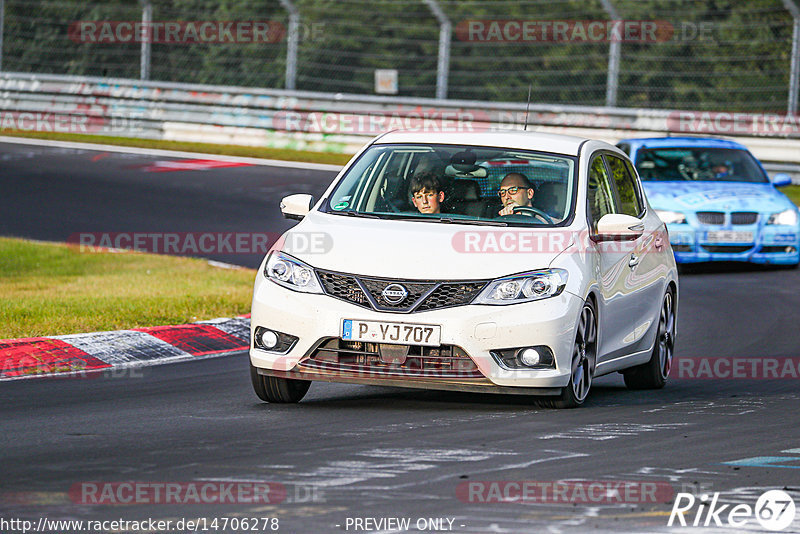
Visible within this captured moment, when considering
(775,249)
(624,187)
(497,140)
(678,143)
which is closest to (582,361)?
(497,140)

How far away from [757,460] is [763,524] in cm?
133

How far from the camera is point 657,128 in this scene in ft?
84.2

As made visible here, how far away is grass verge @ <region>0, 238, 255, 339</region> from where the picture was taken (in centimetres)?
1129

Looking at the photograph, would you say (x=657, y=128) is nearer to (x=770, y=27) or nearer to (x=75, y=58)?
(x=770, y=27)

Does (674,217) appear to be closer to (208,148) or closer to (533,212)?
(533,212)

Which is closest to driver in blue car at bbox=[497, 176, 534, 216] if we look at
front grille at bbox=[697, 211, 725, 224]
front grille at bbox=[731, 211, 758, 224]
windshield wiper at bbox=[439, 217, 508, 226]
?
windshield wiper at bbox=[439, 217, 508, 226]

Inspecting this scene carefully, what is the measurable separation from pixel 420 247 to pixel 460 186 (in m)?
0.99

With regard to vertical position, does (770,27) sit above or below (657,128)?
above

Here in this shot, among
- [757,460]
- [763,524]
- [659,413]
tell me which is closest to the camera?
[763,524]

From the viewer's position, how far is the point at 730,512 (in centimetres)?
582

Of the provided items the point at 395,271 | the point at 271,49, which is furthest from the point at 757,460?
the point at 271,49

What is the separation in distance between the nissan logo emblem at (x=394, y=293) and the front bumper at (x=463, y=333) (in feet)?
0.26

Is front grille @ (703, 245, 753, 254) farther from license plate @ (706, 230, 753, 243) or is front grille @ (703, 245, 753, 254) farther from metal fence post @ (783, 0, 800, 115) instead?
metal fence post @ (783, 0, 800, 115)

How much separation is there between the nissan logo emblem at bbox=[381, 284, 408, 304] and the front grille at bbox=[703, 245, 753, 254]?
949 cm
